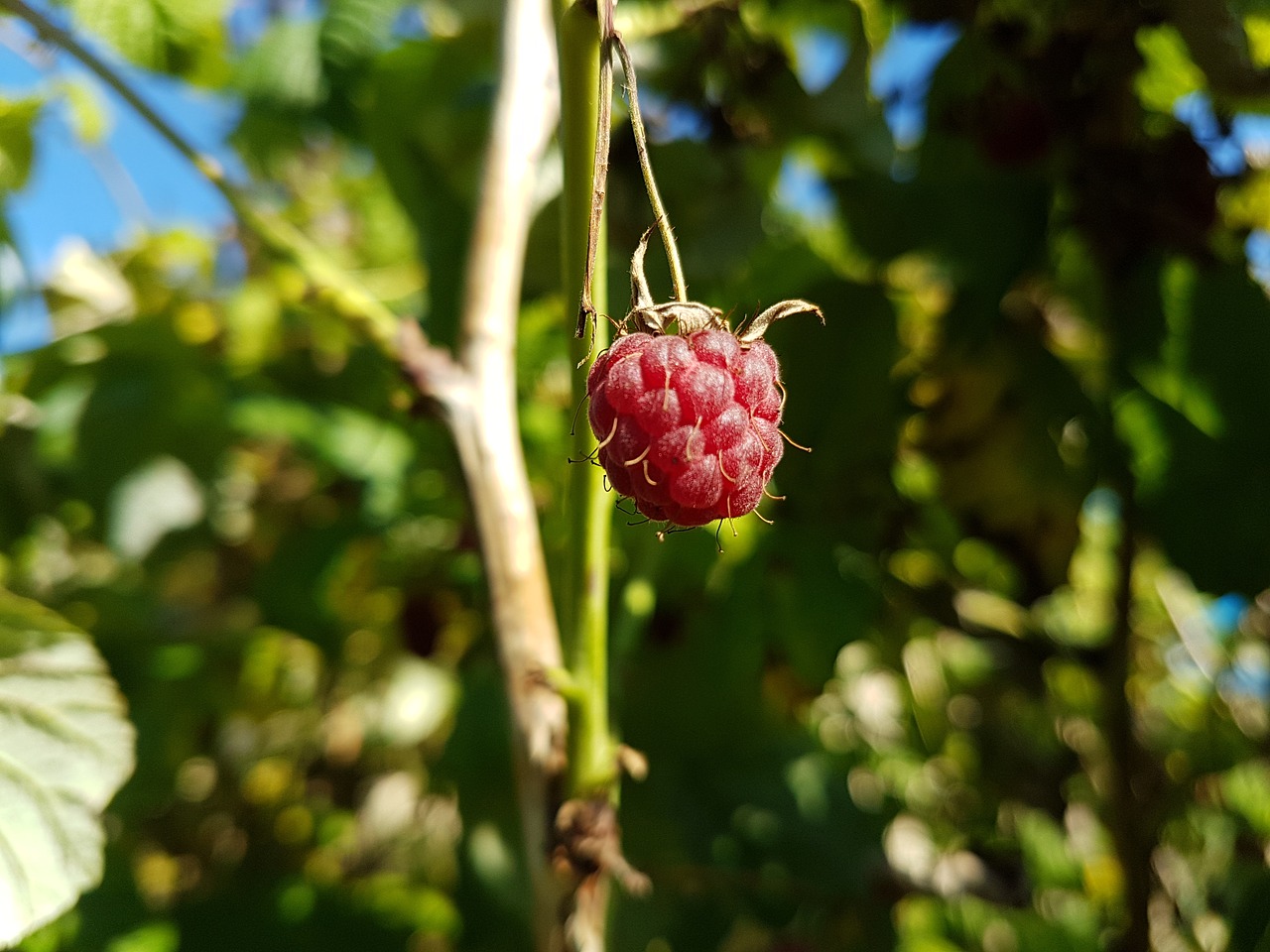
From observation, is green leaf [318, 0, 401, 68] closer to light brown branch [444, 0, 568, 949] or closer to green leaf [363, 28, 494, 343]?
green leaf [363, 28, 494, 343]

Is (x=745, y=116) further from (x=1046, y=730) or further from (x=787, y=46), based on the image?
(x=1046, y=730)

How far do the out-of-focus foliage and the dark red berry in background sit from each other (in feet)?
0.92

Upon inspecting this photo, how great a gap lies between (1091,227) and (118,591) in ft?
4.10

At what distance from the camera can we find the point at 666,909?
1.00 metres

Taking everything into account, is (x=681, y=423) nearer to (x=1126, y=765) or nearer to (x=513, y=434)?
(x=513, y=434)

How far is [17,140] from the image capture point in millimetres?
898

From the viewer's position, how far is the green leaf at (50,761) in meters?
0.66

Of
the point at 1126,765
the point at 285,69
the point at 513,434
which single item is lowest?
the point at 1126,765

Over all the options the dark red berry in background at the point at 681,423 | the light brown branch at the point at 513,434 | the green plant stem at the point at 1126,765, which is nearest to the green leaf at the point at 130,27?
the light brown branch at the point at 513,434

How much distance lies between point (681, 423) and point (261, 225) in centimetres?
47

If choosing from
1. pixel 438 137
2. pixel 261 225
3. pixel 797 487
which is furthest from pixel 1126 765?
pixel 438 137

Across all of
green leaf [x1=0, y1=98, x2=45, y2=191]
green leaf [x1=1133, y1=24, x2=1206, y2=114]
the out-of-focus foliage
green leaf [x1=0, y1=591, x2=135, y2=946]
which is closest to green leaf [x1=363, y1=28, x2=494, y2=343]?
the out-of-focus foliage

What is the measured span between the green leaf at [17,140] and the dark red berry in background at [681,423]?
2.14 ft

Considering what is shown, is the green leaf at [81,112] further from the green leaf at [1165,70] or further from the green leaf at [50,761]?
the green leaf at [1165,70]
